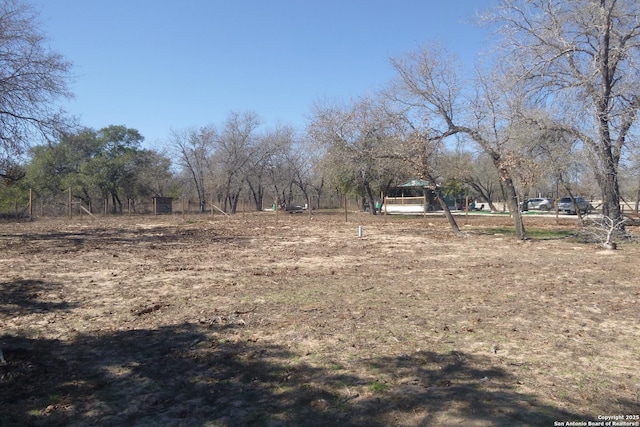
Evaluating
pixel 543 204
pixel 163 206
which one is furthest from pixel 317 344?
pixel 543 204

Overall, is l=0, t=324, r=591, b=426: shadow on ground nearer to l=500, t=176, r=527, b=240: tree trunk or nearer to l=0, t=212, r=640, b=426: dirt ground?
l=0, t=212, r=640, b=426: dirt ground

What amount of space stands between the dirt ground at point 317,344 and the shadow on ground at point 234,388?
0.02m

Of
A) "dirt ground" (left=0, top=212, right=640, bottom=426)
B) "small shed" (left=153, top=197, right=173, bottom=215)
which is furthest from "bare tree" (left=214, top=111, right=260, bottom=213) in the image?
"dirt ground" (left=0, top=212, right=640, bottom=426)

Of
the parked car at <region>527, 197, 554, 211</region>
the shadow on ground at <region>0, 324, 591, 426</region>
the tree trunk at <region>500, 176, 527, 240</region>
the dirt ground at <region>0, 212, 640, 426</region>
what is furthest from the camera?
the parked car at <region>527, 197, 554, 211</region>

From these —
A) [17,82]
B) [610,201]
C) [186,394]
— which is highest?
[17,82]

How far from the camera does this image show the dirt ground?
11.3 feet

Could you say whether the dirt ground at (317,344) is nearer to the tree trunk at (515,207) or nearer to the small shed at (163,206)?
the tree trunk at (515,207)

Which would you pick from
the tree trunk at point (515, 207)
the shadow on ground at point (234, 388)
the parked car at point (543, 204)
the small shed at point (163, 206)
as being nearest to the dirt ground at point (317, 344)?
the shadow on ground at point (234, 388)

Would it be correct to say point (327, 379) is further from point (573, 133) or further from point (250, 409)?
point (573, 133)

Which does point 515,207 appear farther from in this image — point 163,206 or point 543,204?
point 543,204

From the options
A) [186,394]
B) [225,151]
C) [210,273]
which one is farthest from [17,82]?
[225,151]

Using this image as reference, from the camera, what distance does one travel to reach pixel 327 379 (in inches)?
157

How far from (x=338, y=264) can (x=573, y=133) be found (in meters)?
9.52

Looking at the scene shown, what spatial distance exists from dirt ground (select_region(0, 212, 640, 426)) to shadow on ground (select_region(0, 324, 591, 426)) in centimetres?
2
